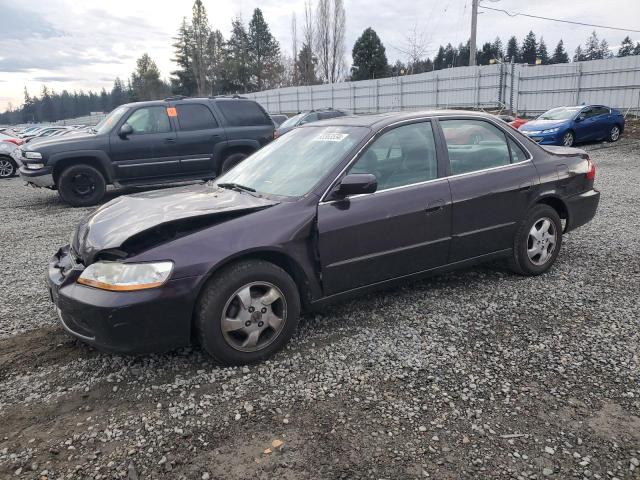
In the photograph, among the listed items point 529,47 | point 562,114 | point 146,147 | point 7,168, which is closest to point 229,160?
point 146,147

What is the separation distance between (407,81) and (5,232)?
2710 centimetres

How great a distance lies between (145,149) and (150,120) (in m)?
0.63

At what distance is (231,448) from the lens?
95.1 inches

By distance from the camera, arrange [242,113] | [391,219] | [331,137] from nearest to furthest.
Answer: [391,219]
[331,137]
[242,113]

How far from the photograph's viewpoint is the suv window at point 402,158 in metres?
3.66

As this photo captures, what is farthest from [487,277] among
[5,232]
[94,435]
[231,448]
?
[5,232]

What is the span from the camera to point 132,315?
109 inches

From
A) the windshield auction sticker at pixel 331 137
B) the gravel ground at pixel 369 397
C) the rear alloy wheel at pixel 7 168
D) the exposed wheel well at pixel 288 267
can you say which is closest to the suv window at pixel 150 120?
the gravel ground at pixel 369 397

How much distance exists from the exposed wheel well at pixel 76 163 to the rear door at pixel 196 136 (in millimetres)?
1479

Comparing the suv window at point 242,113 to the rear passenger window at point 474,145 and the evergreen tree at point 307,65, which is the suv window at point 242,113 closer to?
the rear passenger window at point 474,145

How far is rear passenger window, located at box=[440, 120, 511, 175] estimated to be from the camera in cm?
A: 405

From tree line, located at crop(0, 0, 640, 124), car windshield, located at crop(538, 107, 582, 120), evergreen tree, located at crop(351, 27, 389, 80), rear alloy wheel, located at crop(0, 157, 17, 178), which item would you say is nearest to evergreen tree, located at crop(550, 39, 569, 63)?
tree line, located at crop(0, 0, 640, 124)

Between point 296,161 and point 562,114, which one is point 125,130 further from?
point 562,114

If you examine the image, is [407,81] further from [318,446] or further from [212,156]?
[318,446]
